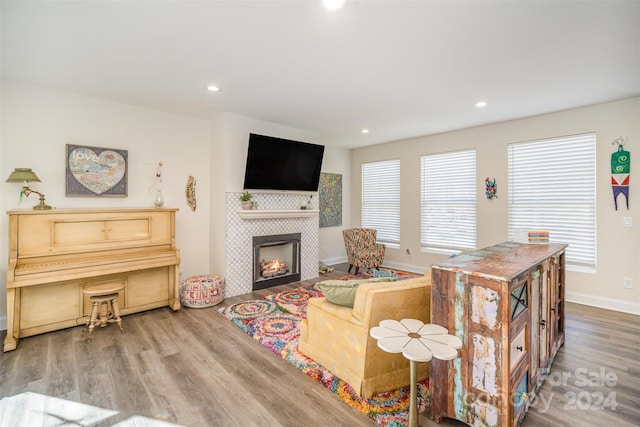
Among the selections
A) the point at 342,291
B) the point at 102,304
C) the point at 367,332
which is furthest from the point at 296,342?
the point at 102,304

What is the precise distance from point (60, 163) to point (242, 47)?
2800 millimetres

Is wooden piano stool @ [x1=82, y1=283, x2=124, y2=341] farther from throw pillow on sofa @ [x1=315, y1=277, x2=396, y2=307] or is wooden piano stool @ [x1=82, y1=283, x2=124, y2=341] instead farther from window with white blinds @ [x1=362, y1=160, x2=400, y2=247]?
window with white blinds @ [x1=362, y1=160, x2=400, y2=247]

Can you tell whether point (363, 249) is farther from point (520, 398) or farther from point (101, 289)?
point (101, 289)

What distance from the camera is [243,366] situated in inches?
99.0

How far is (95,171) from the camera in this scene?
3693 mm

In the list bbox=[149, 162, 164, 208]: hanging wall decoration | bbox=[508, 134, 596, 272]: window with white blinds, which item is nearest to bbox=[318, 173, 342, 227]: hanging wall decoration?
bbox=[149, 162, 164, 208]: hanging wall decoration

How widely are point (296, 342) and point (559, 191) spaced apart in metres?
4.28

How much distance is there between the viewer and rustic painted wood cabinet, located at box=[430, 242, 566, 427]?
5.31 ft

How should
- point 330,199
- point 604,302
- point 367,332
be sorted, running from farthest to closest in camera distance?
point 330,199 < point 604,302 < point 367,332

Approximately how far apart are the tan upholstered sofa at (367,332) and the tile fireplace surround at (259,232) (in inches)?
95.9

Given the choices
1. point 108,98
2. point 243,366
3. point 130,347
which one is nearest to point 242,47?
point 108,98

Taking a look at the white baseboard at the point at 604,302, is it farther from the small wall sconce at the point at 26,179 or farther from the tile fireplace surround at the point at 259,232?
the small wall sconce at the point at 26,179

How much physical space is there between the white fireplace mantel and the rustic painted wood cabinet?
10.5 feet

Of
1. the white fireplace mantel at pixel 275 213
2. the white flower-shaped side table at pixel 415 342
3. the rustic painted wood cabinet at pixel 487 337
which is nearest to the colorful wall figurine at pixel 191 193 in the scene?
the white fireplace mantel at pixel 275 213
